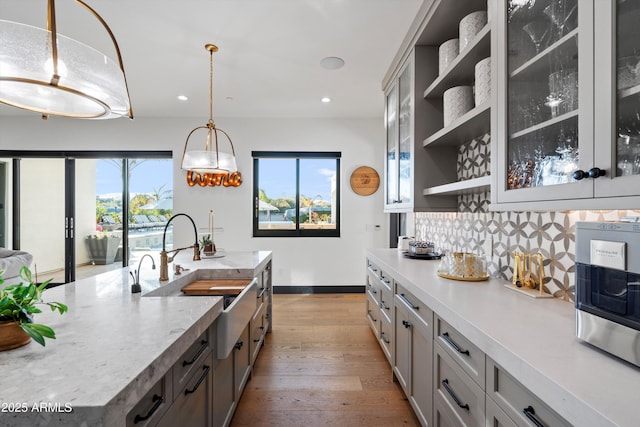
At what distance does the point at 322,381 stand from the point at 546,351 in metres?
1.73

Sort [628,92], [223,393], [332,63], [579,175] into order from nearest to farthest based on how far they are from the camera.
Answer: [628,92], [579,175], [223,393], [332,63]

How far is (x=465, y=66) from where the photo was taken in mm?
1815

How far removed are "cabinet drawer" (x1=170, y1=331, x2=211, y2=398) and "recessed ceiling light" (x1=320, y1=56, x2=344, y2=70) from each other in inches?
101

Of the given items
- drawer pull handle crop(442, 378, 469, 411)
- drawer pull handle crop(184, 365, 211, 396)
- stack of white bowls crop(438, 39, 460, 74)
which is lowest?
drawer pull handle crop(442, 378, 469, 411)

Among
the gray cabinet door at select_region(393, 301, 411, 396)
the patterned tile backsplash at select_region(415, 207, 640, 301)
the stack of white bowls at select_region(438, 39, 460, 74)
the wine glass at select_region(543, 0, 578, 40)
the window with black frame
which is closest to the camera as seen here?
the wine glass at select_region(543, 0, 578, 40)

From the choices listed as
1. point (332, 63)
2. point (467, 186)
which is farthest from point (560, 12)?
point (332, 63)

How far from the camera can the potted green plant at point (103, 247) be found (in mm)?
4672

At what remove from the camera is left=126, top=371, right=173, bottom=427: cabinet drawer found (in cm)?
79

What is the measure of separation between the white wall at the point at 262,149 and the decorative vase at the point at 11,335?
373 centimetres

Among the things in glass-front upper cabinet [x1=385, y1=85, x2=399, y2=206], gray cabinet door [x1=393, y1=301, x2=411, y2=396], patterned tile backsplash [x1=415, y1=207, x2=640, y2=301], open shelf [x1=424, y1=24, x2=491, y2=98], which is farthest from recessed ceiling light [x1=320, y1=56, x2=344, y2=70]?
gray cabinet door [x1=393, y1=301, x2=411, y2=396]

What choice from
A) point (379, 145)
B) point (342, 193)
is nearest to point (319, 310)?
point (342, 193)

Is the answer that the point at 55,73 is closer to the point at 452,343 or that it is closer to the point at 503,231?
the point at 452,343

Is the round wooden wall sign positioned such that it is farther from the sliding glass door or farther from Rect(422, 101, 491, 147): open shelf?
the sliding glass door

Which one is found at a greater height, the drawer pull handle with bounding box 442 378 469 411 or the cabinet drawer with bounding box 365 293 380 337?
the drawer pull handle with bounding box 442 378 469 411
